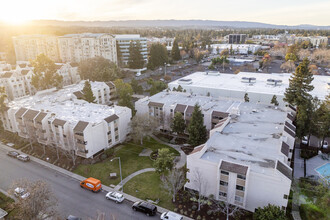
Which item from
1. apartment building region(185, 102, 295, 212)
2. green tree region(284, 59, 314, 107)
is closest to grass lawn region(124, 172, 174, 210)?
apartment building region(185, 102, 295, 212)

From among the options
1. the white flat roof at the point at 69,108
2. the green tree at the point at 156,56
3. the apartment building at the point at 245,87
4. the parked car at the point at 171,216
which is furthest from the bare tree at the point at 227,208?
the green tree at the point at 156,56

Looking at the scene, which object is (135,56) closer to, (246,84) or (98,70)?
(98,70)

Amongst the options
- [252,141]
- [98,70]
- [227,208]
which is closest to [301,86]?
[252,141]

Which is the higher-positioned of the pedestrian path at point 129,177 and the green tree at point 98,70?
the green tree at point 98,70

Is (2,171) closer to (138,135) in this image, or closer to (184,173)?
(138,135)

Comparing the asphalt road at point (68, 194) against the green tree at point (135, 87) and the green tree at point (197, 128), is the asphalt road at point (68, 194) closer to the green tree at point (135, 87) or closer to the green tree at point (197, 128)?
the green tree at point (197, 128)

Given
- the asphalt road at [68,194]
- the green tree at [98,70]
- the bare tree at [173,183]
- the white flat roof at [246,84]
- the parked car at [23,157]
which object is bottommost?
the asphalt road at [68,194]

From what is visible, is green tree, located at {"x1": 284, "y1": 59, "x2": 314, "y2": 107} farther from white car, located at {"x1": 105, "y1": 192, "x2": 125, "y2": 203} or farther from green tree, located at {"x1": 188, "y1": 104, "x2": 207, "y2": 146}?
white car, located at {"x1": 105, "y1": 192, "x2": 125, "y2": 203}
